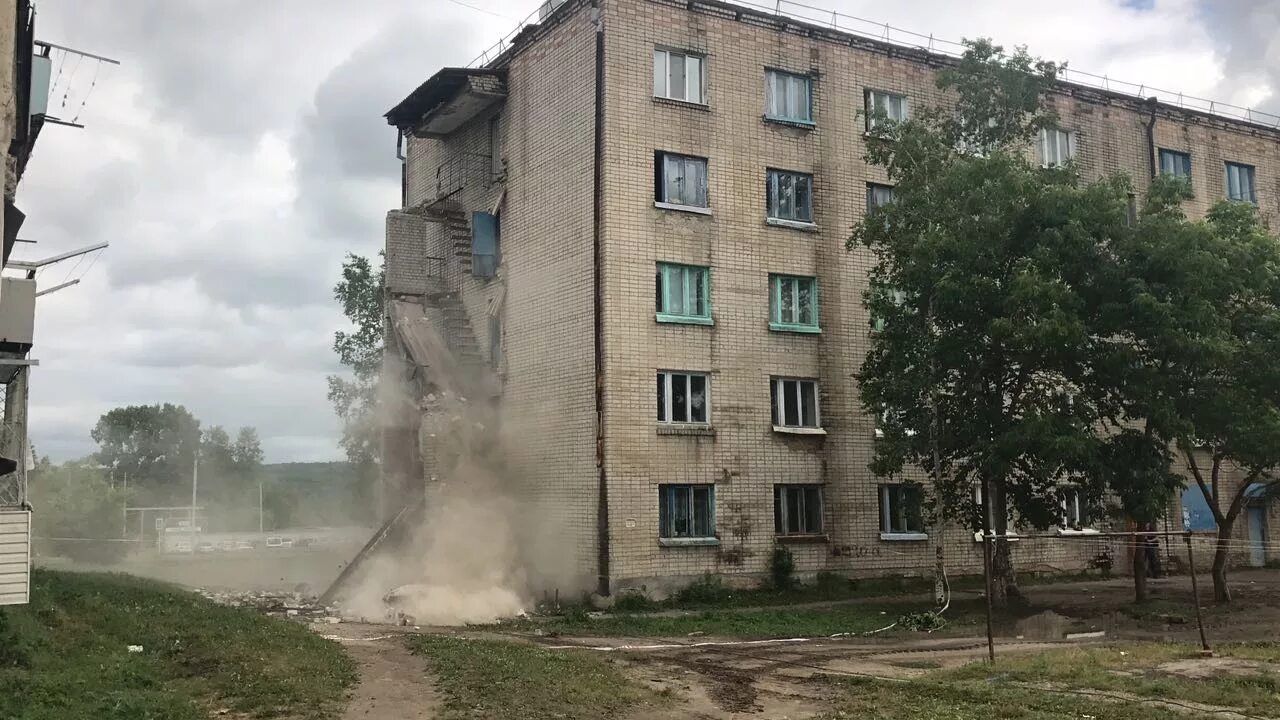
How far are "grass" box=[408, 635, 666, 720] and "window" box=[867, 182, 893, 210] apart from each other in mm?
15039

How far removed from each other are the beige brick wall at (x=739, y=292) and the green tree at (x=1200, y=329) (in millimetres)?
5306

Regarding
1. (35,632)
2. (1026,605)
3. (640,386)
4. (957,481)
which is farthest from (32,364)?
(1026,605)

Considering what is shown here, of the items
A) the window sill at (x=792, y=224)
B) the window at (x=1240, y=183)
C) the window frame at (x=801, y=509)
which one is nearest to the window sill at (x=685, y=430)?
the window frame at (x=801, y=509)

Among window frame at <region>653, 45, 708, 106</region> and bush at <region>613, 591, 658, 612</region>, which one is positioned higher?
window frame at <region>653, 45, 708, 106</region>

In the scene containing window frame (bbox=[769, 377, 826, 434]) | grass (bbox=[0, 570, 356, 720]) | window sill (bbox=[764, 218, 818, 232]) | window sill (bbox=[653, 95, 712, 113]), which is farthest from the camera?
window sill (bbox=[764, 218, 818, 232])

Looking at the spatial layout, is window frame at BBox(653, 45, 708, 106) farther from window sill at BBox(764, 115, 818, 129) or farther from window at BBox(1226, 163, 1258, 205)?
window at BBox(1226, 163, 1258, 205)

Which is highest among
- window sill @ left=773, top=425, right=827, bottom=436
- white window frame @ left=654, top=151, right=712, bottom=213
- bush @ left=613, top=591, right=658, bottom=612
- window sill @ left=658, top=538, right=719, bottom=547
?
white window frame @ left=654, top=151, right=712, bottom=213

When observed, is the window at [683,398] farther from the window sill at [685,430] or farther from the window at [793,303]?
the window at [793,303]

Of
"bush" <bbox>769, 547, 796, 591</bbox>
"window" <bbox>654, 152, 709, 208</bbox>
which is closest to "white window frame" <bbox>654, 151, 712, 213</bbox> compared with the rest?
"window" <bbox>654, 152, 709, 208</bbox>

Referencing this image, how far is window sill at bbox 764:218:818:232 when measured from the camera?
78.0ft

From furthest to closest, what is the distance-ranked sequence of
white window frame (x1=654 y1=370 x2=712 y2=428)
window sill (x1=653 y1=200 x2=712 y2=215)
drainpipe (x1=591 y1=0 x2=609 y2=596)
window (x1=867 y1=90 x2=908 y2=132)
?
window (x1=867 y1=90 x2=908 y2=132) → window sill (x1=653 y1=200 x2=712 y2=215) → white window frame (x1=654 y1=370 x2=712 y2=428) → drainpipe (x1=591 y1=0 x2=609 y2=596)

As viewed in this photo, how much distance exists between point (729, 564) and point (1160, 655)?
977 cm

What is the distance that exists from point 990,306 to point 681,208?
24.0ft

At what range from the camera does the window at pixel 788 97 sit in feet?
79.3
